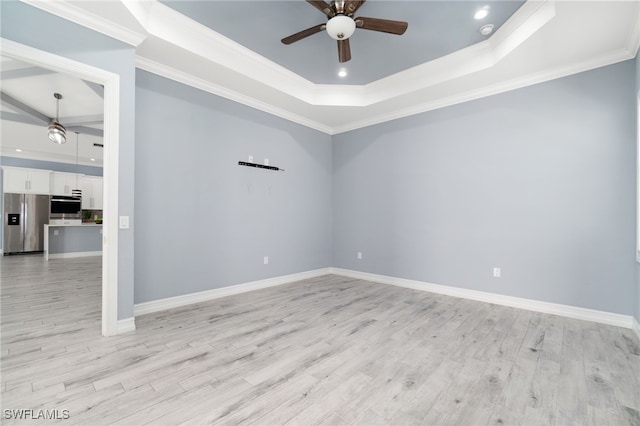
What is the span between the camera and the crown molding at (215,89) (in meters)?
3.15

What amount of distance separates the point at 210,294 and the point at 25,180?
818 centimetres

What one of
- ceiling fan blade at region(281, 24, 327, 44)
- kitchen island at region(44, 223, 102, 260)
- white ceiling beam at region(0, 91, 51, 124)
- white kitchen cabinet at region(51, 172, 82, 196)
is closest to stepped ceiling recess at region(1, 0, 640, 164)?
white ceiling beam at region(0, 91, 51, 124)

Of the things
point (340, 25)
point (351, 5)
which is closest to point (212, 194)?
point (340, 25)

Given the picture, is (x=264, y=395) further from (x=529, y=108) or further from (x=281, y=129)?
(x=529, y=108)

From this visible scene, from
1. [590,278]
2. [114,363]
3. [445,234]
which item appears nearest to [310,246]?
[445,234]

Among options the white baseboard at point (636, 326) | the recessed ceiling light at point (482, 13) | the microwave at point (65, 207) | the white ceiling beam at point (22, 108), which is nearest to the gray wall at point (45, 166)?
the microwave at point (65, 207)

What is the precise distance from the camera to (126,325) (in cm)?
260

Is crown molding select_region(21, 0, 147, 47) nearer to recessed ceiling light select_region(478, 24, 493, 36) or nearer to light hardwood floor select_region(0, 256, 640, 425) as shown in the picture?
light hardwood floor select_region(0, 256, 640, 425)

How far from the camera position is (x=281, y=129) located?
468 cm

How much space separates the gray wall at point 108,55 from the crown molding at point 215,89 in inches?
18.3

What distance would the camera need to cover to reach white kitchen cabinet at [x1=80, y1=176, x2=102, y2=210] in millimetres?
8406

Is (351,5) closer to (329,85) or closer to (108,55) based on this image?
(329,85)

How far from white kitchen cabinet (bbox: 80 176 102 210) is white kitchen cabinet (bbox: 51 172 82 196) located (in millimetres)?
162

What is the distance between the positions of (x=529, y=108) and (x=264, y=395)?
4347mm
